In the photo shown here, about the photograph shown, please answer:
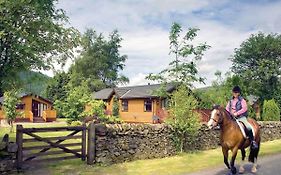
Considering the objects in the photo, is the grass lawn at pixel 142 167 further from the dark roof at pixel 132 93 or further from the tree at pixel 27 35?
the dark roof at pixel 132 93

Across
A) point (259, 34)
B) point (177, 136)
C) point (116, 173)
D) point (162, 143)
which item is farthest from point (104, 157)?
point (259, 34)

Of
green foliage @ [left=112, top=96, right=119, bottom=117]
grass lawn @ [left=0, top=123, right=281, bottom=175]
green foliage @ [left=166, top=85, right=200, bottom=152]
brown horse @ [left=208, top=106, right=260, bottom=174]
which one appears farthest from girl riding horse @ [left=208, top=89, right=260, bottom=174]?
green foliage @ [left=112, top=96, right=119, bottom=117]

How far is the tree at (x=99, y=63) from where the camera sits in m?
60.3

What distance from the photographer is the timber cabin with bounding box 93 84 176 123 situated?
3649 centimetres

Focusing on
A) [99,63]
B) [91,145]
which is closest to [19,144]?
[91,145]

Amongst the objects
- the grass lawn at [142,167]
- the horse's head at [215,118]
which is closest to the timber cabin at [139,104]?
the grass lawn at [142,167]

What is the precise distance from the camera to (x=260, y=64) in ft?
139

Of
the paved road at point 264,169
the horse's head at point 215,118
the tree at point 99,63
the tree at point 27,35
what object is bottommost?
the paved road at point 264,169

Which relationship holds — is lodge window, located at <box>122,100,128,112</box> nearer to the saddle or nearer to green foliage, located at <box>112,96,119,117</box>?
green foliage, located at <box>112,96,119,117</box>

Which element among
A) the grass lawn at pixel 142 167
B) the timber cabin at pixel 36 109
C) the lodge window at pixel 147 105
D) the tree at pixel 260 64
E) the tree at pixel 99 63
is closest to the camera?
the grass lawn at pixel 142 167

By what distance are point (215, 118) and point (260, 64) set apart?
35.5 metres

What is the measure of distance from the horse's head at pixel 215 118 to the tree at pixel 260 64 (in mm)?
31281

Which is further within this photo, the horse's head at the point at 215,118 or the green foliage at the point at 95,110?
the green foliage at the point at 95,110

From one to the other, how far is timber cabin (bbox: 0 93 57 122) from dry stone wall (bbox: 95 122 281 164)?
29.6 meters
